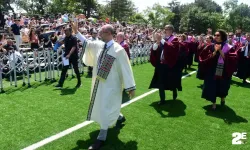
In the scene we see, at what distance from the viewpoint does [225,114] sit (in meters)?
7.05

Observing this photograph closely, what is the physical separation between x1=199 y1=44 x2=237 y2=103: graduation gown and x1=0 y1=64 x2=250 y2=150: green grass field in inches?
20.0

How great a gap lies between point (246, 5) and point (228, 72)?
272ft

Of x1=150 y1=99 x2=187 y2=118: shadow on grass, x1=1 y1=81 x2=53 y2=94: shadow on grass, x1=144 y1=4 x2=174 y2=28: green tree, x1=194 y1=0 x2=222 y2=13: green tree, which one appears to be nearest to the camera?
x1=150 y1=99 x2=187 y2=118: shadow on grass

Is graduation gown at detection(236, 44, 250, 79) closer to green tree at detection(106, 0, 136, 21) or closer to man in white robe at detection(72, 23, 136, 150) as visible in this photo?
man in white robe at detection(72, 23, 136, 150)

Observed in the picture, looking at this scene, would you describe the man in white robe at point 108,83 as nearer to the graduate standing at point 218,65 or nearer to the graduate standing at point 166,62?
the graduate standing at point 166,62

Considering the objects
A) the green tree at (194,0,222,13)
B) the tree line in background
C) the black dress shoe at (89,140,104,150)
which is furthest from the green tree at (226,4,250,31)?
the black dress shoe at (89,140,104,150)

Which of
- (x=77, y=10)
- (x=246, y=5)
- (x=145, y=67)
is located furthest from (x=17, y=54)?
(x=246, y=5)

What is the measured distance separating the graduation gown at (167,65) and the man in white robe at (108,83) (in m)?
2.58

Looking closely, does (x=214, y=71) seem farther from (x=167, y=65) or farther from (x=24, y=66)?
(x=24, y=66)

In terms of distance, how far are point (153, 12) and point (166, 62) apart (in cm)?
6281

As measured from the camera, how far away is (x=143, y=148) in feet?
15.9

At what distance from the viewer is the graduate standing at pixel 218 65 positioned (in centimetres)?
694

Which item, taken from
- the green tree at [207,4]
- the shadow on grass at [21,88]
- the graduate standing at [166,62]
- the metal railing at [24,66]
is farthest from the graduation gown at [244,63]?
the green tree at [207,4]

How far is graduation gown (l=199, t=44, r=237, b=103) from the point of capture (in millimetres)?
6973
